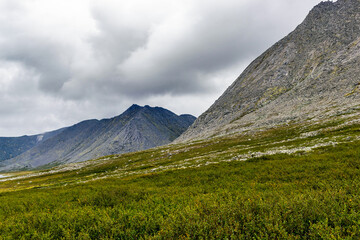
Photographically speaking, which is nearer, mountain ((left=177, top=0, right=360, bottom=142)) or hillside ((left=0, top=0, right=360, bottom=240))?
hillside ((left=0, top=0, right=360, bottom=240))

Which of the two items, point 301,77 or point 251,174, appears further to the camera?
point 301,77

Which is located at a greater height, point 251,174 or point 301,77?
point 301,77

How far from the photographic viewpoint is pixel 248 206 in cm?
727

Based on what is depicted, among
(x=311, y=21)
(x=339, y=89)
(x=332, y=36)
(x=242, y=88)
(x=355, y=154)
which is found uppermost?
(x=311, y=21)

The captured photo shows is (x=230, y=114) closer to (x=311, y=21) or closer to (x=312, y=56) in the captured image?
(x=312, y=56)

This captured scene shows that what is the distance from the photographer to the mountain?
277 feet

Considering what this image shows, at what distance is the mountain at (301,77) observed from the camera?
84.4 m

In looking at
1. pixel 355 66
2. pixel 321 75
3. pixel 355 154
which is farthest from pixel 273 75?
pixel 355 154

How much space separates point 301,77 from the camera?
122 m

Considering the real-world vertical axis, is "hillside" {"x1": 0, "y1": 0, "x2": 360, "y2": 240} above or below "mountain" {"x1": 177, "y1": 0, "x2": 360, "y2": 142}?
below

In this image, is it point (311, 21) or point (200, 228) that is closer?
point (200, 228)

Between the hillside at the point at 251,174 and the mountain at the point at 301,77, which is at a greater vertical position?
the mountain at the point at 301,77

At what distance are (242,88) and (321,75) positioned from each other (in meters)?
66.3

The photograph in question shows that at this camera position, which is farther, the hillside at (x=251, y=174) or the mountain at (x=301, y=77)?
the mountain at (x=301, y=77)
